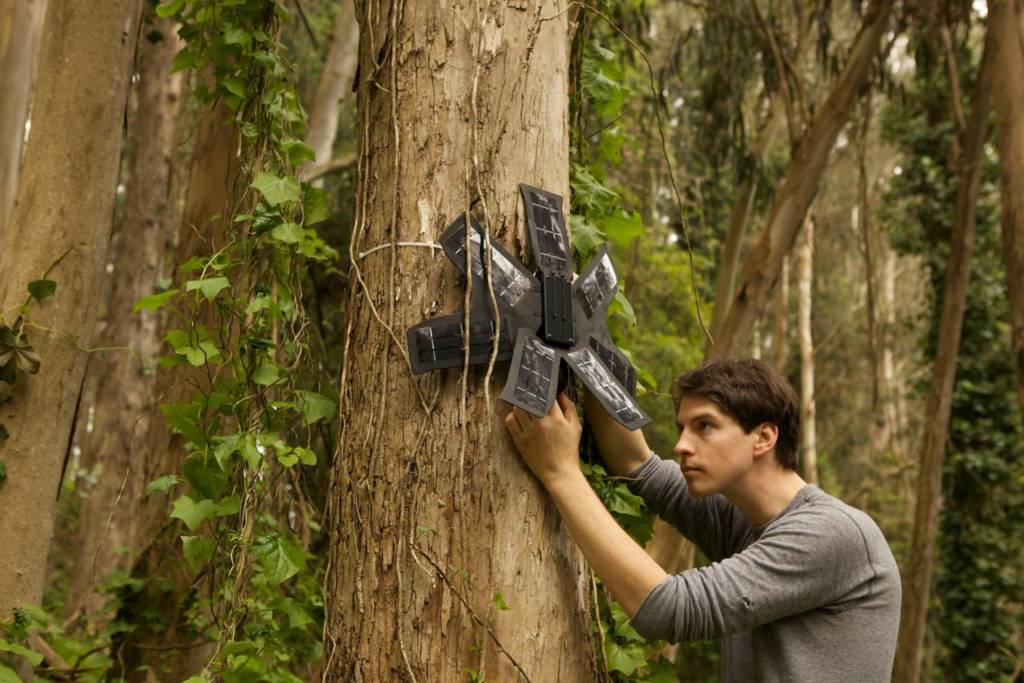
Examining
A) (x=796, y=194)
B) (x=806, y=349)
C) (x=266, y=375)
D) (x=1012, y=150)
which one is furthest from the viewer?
(x=806, y=349)

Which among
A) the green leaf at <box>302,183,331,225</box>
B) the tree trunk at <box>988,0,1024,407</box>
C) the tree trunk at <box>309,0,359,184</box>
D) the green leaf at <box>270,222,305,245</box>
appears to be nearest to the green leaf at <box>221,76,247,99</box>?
the green leaf at <box>302,183,331,225</box>

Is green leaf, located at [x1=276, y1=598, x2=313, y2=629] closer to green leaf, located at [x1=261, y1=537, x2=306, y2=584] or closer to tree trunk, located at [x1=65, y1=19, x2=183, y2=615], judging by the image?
green leaf, located at [x1=261, y1=537, x2=306, y2=584]

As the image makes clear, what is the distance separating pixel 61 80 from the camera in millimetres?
3799

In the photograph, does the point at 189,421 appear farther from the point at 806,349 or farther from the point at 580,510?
the point at 806,349

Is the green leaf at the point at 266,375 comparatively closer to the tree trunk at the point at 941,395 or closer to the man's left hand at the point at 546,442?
the man's left hand at the point at 546,442

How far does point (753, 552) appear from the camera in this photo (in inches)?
93.3

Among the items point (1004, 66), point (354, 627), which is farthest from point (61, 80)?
point (1004, 66)

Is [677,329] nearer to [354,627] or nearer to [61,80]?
[61,80]

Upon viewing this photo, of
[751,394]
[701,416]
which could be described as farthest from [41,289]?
[751,394]

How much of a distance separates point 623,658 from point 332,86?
8540 millimetres

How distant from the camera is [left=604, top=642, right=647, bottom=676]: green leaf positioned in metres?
2.63

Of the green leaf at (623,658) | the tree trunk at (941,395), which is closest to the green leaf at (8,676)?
the green leaf at (623,658)

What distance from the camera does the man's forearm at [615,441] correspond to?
2816mm

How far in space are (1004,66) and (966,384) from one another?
29.2 feet
